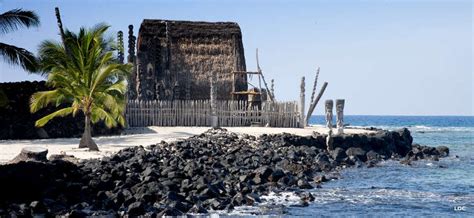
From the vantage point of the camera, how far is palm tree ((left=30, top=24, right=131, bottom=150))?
74.2ft

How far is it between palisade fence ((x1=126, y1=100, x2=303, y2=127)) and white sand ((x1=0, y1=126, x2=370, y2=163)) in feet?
4.37

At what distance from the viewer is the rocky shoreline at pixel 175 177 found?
13.3 metres

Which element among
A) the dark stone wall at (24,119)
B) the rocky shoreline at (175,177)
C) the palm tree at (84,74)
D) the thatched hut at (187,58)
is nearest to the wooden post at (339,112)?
the rocky shoreline at (175,177)

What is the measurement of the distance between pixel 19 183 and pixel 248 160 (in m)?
8.79

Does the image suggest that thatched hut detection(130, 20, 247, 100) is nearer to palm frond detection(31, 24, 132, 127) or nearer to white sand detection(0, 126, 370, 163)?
white sand detection(0, 126, 370, 163)

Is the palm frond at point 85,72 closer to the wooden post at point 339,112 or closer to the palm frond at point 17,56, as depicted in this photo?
the palm frond at point 17,56

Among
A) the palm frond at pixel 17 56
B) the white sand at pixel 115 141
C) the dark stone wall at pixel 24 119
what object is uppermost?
the palm frond at pixel 17 56

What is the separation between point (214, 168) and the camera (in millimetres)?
19094

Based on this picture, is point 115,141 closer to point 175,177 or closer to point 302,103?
point 175,177

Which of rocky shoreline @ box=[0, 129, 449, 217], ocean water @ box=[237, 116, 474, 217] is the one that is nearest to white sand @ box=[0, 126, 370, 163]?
rocky shoreline @ box=[0, 129, 449, 217]

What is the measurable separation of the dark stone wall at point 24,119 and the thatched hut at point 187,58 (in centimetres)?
924

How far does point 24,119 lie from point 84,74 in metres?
4.81

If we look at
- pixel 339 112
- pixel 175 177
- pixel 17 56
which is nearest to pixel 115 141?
pixel 17 56

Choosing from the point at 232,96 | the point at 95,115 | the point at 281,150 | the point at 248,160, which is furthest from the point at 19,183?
the point at 232,96
